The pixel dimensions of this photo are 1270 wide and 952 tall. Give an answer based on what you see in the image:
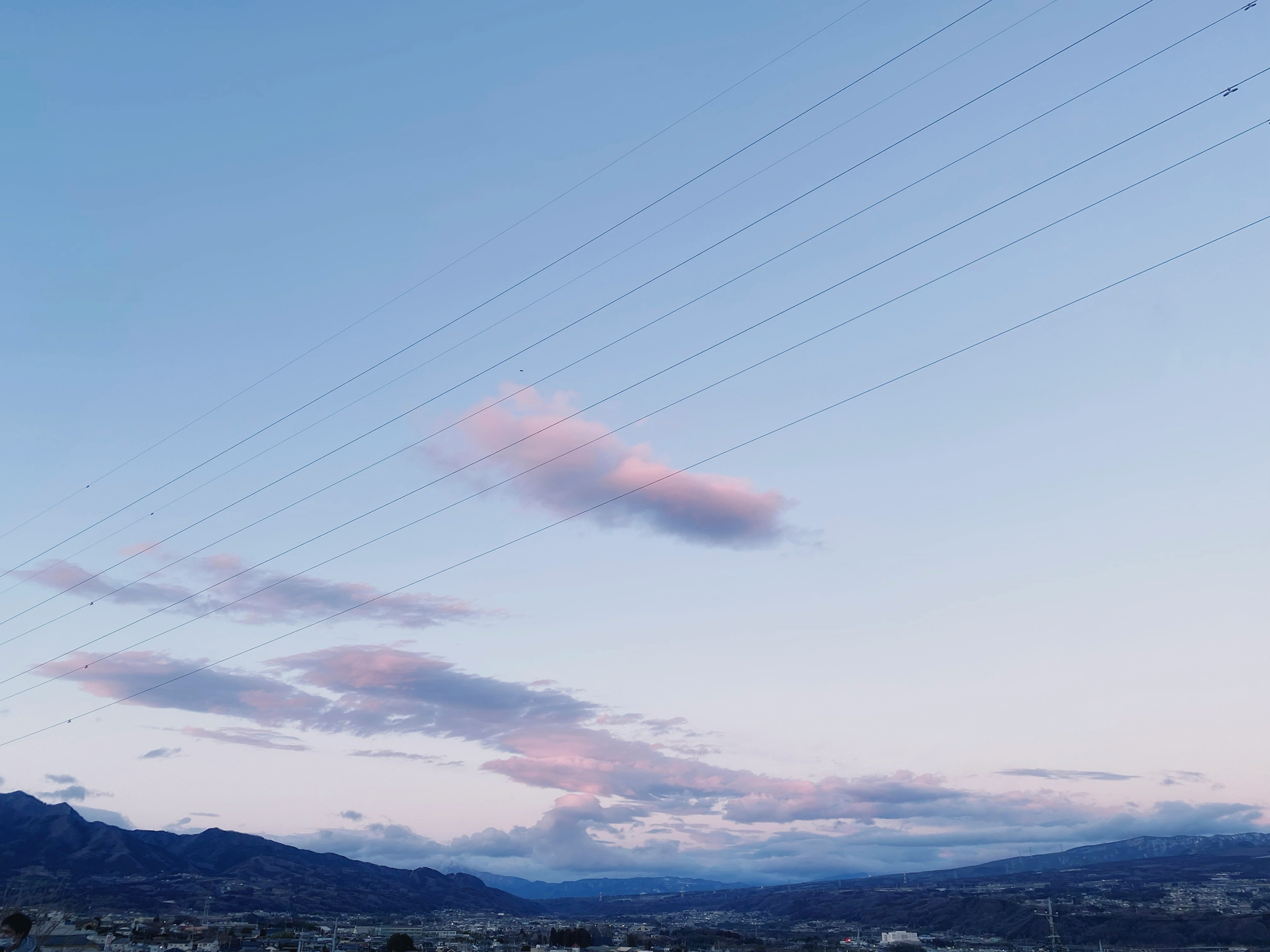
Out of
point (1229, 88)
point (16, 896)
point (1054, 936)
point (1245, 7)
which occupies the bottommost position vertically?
point (1054, 936)

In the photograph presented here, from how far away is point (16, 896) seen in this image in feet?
634

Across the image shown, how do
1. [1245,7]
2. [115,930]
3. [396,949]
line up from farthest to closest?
[115,930]
[396,949]
[1245,7]

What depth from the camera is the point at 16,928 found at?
12.9 m

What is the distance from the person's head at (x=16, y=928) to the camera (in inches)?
503

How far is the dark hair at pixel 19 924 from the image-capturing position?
1275 cm

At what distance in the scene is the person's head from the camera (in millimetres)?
12773

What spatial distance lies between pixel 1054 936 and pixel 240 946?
554 ft

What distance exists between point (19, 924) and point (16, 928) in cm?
13

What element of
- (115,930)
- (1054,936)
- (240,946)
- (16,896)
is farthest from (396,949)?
(1054,936)

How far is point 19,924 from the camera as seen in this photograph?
12.8 meters

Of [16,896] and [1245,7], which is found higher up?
[1245,7]

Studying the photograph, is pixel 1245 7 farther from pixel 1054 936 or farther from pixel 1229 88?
pixel 1054 936

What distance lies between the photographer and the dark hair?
502 inches

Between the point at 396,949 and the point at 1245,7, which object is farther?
the point at 396,949
